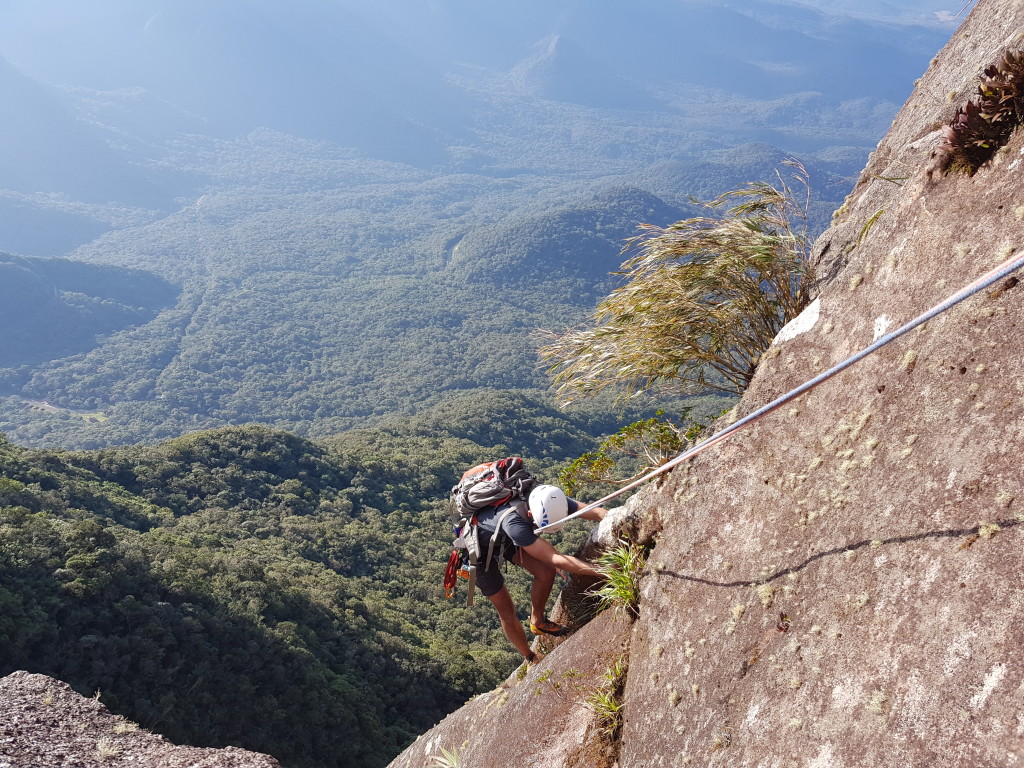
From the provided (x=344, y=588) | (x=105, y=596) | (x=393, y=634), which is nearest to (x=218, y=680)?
(x=105, y=596)

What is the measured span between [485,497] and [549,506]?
58 centimetres

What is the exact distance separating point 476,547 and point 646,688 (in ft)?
6.26

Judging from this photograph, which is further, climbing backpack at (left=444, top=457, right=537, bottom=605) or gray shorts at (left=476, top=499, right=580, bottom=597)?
climbing backpack at (left=444, top=457, right=537, bottom=605)

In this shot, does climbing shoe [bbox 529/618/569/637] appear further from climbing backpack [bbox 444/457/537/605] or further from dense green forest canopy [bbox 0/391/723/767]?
dense green forest canopy [bbox 0/391/723/767]

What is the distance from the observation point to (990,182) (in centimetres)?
343

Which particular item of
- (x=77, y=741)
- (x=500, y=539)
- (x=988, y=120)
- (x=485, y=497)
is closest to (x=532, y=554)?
(x=500, y=539)

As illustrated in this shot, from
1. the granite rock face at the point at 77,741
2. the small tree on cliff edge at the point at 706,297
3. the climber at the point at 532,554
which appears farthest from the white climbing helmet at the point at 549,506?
the granite rock face at the point at 77,741

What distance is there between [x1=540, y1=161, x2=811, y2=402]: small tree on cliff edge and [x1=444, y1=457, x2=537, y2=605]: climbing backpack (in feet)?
3.48

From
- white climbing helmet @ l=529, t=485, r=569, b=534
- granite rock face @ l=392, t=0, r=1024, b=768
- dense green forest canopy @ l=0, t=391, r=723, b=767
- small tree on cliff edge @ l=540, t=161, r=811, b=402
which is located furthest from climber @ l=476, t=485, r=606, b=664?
dense green forest canopy @ l=0, t=391, r=723, b=767

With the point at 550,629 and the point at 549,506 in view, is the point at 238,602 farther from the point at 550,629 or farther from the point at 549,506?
the point at 549,506

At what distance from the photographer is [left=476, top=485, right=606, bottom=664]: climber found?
16.7 ft

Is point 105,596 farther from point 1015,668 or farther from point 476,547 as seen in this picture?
point 1015,668

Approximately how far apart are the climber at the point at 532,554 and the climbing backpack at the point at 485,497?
6cm

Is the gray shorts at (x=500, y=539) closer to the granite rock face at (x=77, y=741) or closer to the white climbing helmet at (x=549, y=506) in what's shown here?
the white climbing helmet at (x=549, y=506)
